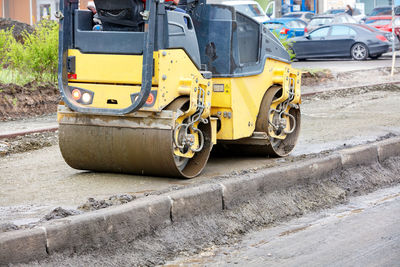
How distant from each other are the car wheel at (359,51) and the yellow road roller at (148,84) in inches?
776

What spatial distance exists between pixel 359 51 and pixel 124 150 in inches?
837

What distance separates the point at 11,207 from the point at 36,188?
882 millimetres

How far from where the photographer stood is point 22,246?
5.30 metres

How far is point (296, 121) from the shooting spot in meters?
9.91

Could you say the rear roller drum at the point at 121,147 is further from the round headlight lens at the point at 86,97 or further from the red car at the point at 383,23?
the red car at the point at 383,23

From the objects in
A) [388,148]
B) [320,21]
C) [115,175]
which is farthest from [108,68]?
[320,21]

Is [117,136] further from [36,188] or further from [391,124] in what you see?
[391,124]

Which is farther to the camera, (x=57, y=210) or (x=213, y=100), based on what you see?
(x=213, y=100)

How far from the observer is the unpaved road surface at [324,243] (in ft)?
19.0

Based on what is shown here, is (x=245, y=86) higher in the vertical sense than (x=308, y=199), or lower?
higher

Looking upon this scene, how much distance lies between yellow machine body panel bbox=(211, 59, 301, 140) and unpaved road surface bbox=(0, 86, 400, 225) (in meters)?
0.47

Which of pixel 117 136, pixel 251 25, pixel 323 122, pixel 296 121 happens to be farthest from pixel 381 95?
pixel 117 136

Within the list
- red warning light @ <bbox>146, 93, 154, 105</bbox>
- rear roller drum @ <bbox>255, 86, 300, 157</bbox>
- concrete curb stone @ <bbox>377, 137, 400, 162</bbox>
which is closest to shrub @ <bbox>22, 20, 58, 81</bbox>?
rear roller drum @ <bbox>255, 86, 300, 157</bbox>

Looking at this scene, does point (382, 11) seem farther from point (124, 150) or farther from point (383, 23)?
point (124, 150)
